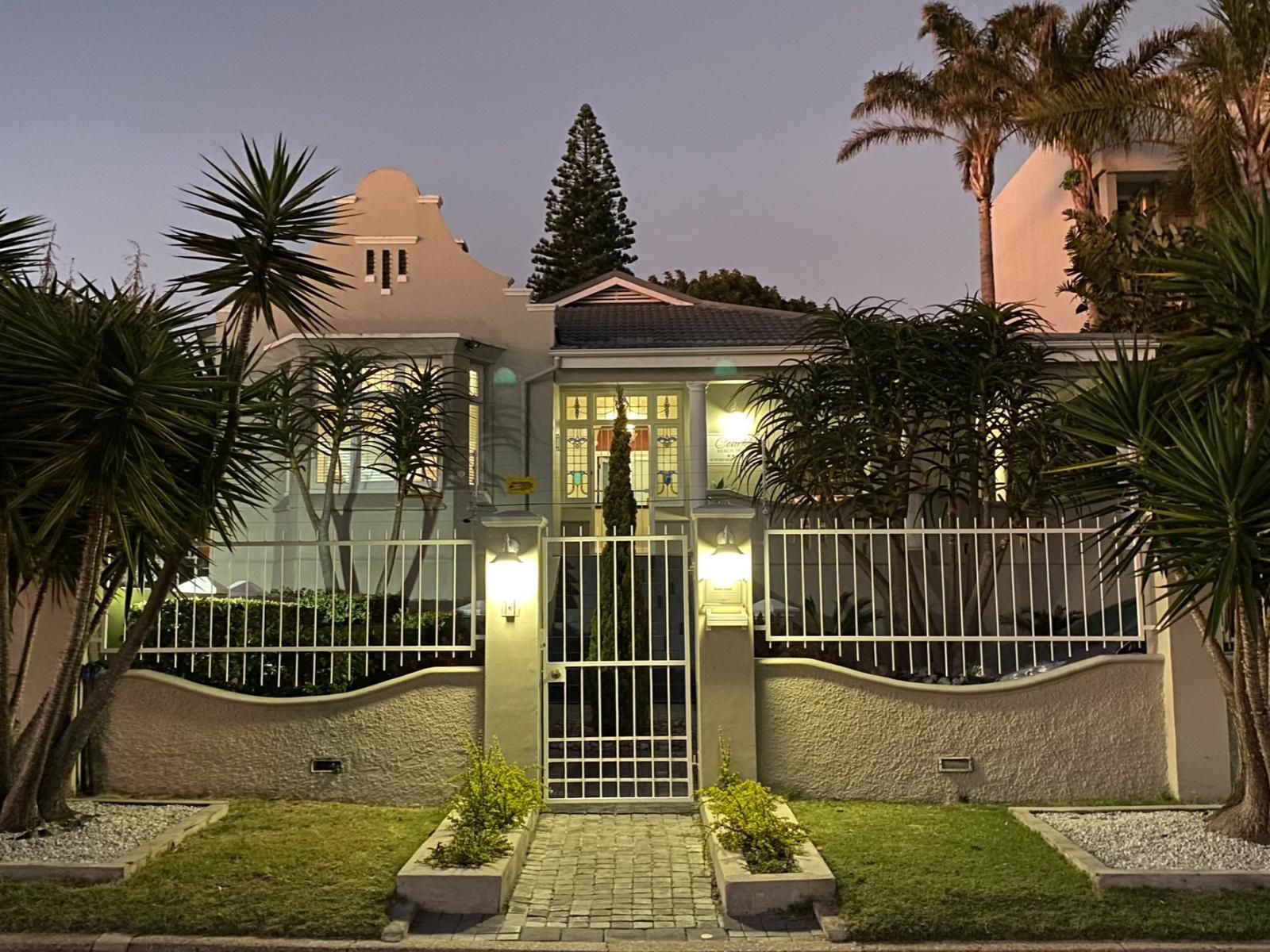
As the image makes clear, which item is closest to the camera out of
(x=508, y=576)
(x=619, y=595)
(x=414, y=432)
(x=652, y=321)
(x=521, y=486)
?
(x=508, y=576)

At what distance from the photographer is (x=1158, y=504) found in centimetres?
641

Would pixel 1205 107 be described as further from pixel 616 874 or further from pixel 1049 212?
pixel 616 874

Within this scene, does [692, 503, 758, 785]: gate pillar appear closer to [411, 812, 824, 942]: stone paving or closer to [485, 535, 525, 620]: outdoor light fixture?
[411, 812, 824, 942]: stone paving

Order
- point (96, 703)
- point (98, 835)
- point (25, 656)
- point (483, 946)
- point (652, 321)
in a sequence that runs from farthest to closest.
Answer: point (652, 321), point (25, 656), point (96, 703), point (98, 835), point (483, 946)

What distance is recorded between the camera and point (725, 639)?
26.8 feet

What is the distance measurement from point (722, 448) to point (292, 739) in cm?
1053

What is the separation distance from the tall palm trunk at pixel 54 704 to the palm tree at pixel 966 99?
20.9 meters

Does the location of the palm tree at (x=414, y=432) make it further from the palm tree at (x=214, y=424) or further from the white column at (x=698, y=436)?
the palm tree at (x=214, y=424)

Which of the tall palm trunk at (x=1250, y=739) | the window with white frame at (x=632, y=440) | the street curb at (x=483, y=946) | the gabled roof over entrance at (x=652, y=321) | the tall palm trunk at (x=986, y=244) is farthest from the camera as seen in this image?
the tall palm trunk at (x=986, y=244)

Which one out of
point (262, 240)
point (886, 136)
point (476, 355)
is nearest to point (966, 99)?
point (886, 136)

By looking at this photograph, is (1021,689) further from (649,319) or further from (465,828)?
(649,319)

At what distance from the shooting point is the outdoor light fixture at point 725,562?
323 inches

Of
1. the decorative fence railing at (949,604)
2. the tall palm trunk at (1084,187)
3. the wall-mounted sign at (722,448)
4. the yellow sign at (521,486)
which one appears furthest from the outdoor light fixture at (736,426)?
the tall palm trunk at (1084,187)

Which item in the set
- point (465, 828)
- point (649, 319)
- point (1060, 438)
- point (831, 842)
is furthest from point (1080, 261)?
point (465, 828)
